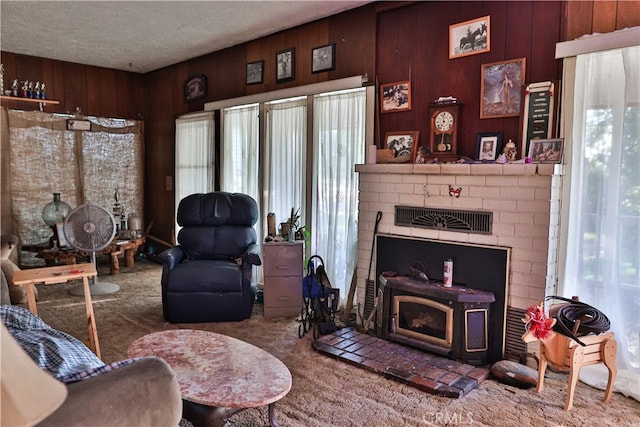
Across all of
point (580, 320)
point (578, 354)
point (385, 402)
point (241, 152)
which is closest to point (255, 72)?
point (241, 152)

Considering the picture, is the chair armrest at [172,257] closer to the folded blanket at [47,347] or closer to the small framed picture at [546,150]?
the folded blanket at [47,347]

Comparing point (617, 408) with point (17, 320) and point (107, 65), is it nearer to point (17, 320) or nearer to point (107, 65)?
point (17, 320)

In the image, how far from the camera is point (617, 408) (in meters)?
2.44

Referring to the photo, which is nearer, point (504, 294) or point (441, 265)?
point (504, 294)

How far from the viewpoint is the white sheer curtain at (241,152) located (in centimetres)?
492

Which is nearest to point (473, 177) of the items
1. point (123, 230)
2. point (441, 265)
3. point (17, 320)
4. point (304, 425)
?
point (441, 265)

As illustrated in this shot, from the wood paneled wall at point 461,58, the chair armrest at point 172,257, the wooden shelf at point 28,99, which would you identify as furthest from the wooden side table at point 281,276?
the wooden shelf at point 28,99

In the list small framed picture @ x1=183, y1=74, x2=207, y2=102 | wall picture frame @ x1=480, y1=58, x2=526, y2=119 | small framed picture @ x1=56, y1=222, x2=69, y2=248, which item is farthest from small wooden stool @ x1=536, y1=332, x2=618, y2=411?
small framed picture @ x1=56, y1=222, x2=69, y2=248

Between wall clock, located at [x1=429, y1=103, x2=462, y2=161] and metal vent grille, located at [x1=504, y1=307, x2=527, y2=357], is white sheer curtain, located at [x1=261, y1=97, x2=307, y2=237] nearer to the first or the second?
wall clock, located at [x1=429, y1=103, x2=462, y2=161]

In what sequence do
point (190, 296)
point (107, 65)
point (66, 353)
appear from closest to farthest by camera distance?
point (66, 353) → point (190, 296) → point (107, 65)

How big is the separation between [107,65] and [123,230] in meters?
2.27

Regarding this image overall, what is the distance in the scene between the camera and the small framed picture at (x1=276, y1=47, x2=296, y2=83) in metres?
4.48

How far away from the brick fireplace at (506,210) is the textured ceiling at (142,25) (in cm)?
164

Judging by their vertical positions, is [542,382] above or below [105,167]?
below
